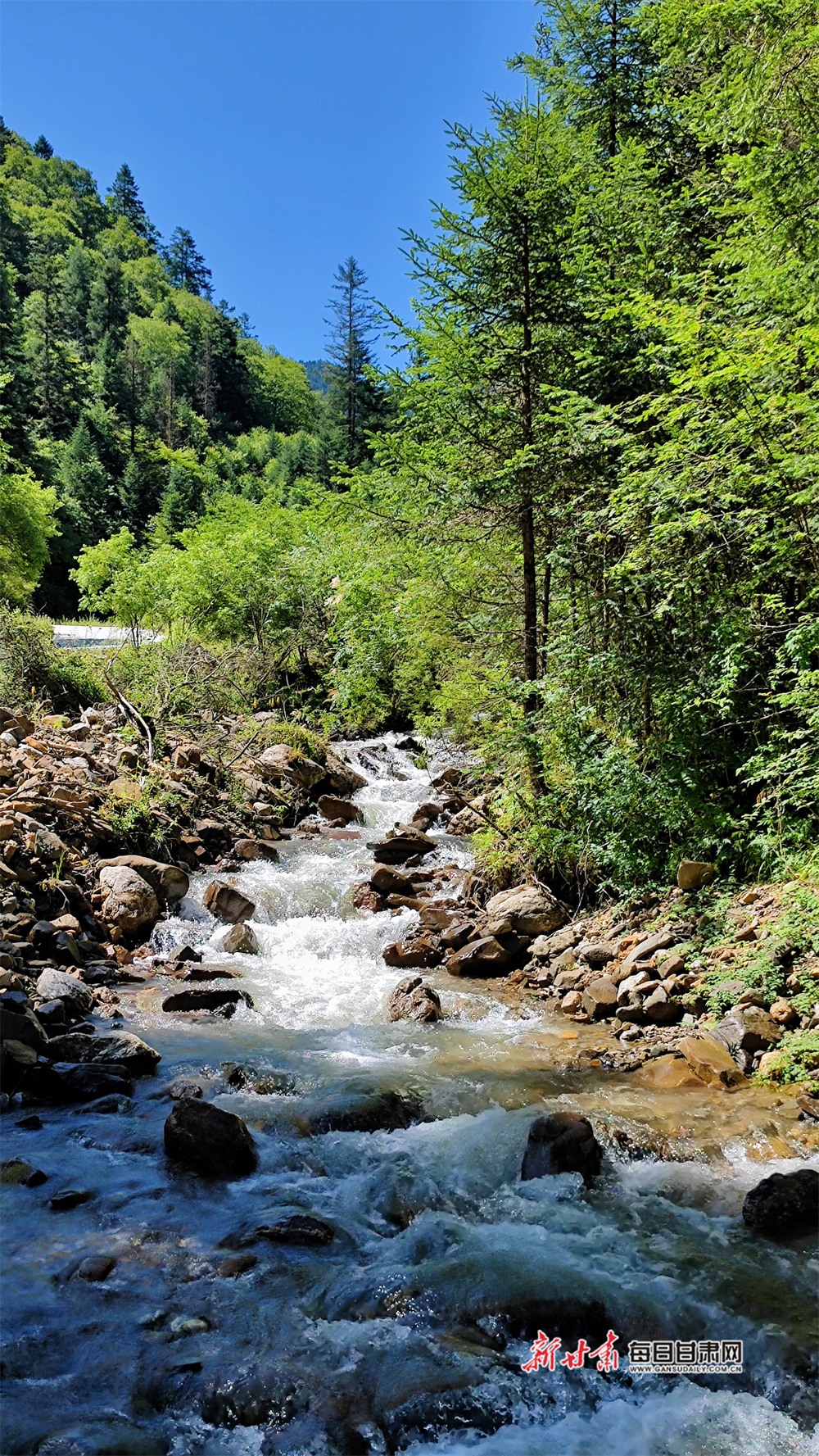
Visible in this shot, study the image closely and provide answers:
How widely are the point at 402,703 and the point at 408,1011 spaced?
13.6 metres

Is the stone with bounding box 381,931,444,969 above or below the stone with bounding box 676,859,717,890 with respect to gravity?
below

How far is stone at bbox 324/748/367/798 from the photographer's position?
16.4 m

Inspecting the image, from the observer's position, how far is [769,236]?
6.96 meters

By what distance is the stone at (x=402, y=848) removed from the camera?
42.2 ft

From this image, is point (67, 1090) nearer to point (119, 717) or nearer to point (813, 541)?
point (813, 541)

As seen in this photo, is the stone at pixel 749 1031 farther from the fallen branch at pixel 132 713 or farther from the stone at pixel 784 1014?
the fallen branch at pixel 132 713

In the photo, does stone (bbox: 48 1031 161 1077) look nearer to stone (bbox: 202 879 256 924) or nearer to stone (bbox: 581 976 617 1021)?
stone (bbox: 202 879 256 924)

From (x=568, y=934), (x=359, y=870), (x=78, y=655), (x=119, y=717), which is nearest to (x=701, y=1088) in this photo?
(x=568, y=934)

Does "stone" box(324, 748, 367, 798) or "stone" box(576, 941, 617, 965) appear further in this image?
"stone" box(324, 748, 367, 798)

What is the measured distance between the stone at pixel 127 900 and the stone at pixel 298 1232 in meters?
5.41

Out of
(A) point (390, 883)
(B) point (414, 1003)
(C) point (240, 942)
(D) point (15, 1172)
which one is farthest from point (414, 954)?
(D) point (15, 1172)

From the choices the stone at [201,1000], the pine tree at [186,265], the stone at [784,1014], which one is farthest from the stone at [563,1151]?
the pine tree at [186,265]

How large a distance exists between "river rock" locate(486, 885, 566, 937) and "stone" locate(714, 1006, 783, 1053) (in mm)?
3038

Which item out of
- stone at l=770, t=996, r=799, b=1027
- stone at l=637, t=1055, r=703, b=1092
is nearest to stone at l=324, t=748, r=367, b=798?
stone at l=637, t=1055, r=703, b=1092
